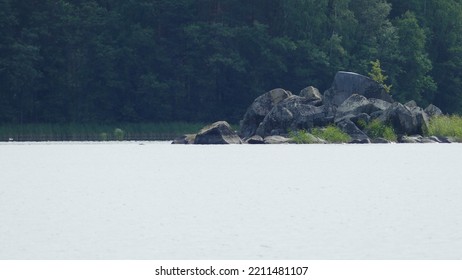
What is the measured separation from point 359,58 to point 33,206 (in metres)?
65.3

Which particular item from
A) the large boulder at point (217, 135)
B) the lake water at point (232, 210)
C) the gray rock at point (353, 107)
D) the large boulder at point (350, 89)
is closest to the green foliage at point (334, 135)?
the gray rock at point (353, 107)

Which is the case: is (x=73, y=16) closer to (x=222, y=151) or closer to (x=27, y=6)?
(x=27, y=6)

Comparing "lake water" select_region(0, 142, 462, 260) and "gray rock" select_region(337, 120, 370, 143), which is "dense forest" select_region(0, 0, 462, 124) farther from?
"lake water" select_region(0, 142, 462, 260)

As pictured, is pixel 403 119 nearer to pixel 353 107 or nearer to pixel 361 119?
pixel 361 119

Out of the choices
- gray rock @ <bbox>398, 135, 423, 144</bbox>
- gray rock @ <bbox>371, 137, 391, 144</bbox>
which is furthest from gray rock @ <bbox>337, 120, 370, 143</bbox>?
gray rock @ <bbox>398, 135, 423, 144</bbox>

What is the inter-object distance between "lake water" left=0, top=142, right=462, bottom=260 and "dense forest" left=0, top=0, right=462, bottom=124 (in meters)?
42.1

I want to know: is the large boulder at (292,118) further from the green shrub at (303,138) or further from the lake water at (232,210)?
the lake water at (232,210)

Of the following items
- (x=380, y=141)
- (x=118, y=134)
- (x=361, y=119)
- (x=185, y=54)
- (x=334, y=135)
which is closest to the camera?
(x=380, y=141)

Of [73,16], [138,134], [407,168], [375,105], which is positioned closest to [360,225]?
[407,168]

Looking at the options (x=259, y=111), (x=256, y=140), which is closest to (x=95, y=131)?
(x=259, y=111)

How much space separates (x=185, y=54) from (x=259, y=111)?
22.4 metres

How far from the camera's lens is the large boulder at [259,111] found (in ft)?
209

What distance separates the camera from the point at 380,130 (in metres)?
Result: 59.3

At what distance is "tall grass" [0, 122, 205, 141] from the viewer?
72500mm
